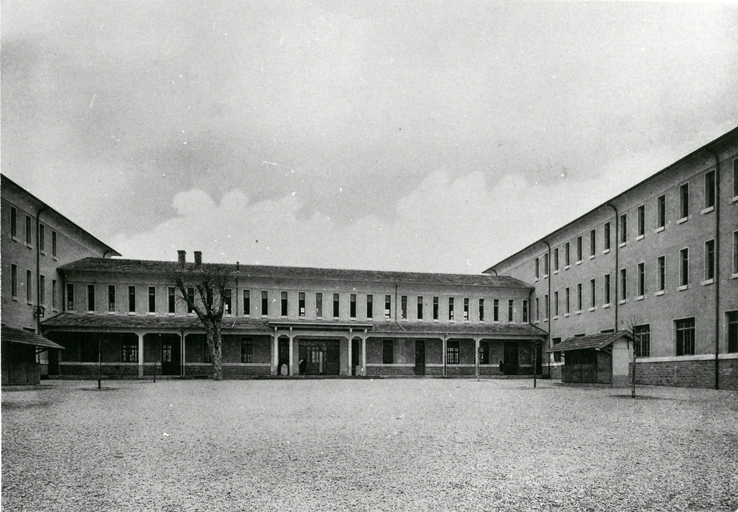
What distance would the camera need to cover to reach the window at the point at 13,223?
26.1 meters

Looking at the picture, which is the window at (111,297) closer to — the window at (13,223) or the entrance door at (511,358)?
the window at (13,223)

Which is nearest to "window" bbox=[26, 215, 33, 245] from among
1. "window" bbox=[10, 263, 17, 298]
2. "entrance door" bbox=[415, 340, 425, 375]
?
"window" bbox=[10, 263, 17, 298]

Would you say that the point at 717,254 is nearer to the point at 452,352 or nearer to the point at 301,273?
the point at 452,352

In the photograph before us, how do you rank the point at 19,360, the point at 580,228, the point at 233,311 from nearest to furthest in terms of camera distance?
the point at 19,360 < the point at 580,228 < the point at 233,311

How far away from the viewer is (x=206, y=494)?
596cm

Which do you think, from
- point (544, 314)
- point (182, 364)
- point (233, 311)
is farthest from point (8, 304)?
point (544, 314)

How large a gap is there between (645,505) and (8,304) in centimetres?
2773

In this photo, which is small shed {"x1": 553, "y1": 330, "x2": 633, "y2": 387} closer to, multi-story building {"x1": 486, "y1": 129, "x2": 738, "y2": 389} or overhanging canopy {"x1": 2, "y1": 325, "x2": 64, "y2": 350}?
multi-story building {"x1": 486, "y1": 129, "x2": 738, "y2": 389}

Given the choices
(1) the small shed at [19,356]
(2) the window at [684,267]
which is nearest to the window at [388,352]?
(2) the window at [684,267]

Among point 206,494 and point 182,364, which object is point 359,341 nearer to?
point 182,364

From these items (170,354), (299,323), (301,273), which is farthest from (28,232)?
(301,273)

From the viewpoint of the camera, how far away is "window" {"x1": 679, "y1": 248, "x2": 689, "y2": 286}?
24016 millimetres

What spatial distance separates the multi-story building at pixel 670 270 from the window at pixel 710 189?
1.4 inches

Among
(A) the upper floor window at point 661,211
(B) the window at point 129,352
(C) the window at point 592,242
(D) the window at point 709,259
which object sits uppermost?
(A) the upper floor window at point 661,211
